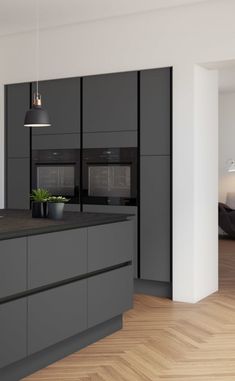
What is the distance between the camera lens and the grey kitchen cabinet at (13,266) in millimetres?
3404

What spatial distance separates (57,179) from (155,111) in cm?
145

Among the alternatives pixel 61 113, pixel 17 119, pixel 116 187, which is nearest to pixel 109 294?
pixel 116 187

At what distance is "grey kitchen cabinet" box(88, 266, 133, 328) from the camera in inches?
168

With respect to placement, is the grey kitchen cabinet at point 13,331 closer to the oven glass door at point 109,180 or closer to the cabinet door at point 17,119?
the oven glass door at point 109,180

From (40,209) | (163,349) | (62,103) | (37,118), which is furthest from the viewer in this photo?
(62,103)

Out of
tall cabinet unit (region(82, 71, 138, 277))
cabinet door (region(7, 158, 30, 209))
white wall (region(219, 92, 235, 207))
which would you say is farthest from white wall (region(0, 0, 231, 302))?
white wall (region(219, 92, 235, 207))

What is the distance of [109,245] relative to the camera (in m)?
4.45

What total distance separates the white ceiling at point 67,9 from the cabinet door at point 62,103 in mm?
651

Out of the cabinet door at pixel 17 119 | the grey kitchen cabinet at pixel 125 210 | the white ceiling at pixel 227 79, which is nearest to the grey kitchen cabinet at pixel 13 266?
the grey kitchen cabinet at pixel 125 210

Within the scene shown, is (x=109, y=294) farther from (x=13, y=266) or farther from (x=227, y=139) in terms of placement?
(x=227, y=139)

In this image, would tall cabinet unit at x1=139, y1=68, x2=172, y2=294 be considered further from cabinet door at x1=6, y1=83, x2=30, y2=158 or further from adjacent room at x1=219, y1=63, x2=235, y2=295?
adjacent room at x1=219, y1=63, x2=235, y2=295

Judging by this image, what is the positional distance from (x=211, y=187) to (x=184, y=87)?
3.59ft

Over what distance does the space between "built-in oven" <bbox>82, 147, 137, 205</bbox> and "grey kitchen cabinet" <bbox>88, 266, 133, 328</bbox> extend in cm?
156

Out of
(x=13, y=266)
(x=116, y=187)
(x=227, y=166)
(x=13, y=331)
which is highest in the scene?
(x=227, y=166)
